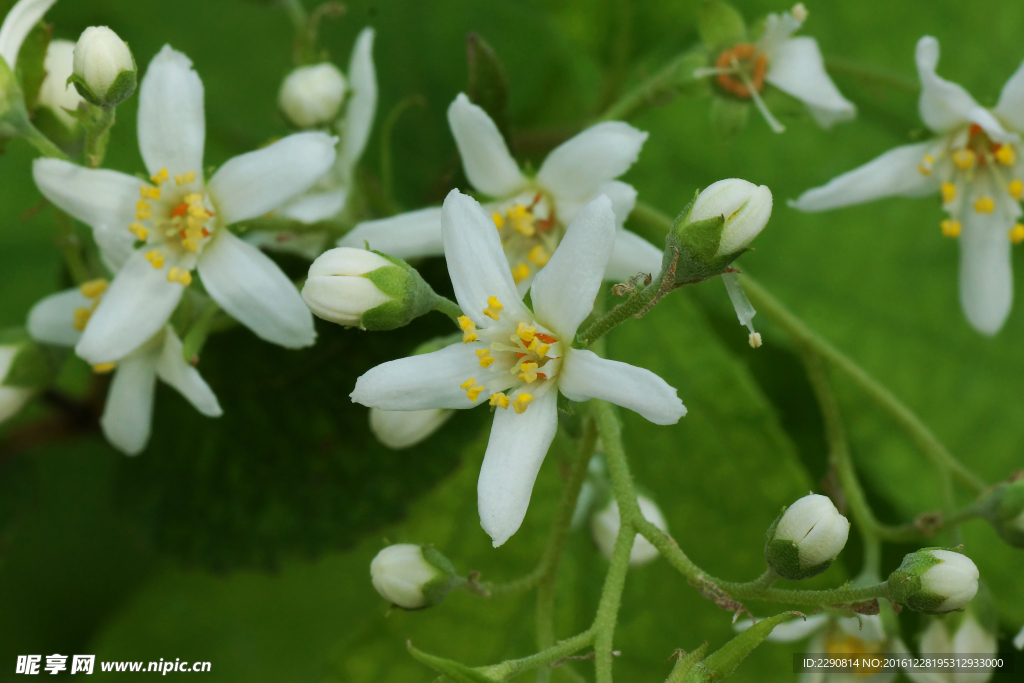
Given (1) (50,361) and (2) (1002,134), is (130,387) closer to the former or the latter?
(1) (50,361)

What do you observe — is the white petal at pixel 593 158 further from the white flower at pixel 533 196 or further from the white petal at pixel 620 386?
the white petal at pixel 620 386

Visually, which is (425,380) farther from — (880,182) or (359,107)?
(880,182)

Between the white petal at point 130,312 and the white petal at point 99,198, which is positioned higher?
the white petal at point 99,198

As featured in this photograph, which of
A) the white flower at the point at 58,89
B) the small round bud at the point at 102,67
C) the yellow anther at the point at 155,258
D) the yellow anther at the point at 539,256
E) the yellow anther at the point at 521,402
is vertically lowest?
the yellow anther at the point at 539,256

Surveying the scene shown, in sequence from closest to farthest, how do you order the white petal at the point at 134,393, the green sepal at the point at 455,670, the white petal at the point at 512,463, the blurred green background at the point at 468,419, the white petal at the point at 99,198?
the green sepal at the point at 455,670 → the white petal at the point at 512,463 → the white petal at the point at 99,198 → the white petal at the point at 134,393 → the blurred green background at the point at 468,419

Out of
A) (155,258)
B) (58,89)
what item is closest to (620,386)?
(155,258)

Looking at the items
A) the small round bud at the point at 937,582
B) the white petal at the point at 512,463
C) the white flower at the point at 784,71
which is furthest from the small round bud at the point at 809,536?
the white flower at the point at 784,71
